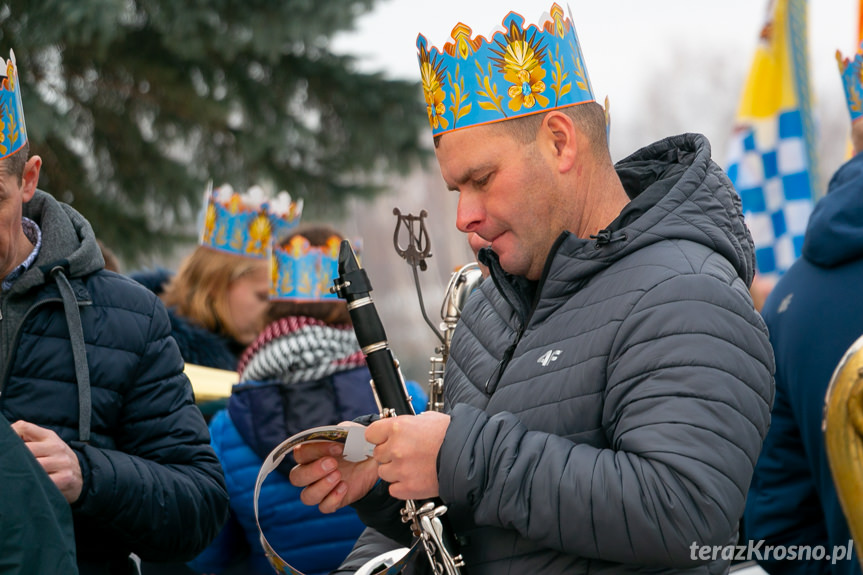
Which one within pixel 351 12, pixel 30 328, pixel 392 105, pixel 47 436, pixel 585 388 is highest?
pixel 351 12

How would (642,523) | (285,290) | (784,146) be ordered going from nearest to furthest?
(642,523) < (285,290) < (784,146)

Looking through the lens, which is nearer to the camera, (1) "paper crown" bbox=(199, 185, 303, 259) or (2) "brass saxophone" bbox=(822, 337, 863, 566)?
(2) "brass saxophone" bbox=(822, 337, 863, 566)

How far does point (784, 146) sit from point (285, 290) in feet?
14.6

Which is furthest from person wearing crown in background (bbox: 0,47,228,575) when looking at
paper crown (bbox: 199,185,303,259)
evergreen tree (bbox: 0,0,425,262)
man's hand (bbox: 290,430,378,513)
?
evergreen tree (bbox: 0,0,425,262)

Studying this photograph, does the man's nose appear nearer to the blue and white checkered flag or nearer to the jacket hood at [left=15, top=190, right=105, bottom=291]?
the jacket hood at [left=15, top=190, right=105, bottom=291]

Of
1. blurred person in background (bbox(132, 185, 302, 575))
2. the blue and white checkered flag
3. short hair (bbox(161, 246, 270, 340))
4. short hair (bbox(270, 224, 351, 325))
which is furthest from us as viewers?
the blue and white checkered flag

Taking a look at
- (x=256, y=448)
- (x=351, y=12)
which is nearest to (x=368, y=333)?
(x=256, y=448)

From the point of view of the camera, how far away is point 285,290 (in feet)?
14.3

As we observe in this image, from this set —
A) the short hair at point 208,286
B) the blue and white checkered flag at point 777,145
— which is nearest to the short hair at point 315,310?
the short hair at point 208,286

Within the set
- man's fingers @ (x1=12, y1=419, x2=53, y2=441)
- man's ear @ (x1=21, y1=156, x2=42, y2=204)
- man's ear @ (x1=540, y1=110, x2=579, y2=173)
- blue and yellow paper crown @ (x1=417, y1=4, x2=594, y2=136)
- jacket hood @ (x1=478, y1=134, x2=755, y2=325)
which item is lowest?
man's fingers @ (x1=12, y1=419, x2=53, y2=441)

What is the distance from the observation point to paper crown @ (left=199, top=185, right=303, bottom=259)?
5.73 m

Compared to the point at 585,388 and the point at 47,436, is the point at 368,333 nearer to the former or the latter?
the point at 585,388

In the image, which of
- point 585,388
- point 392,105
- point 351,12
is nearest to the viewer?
point 585,388

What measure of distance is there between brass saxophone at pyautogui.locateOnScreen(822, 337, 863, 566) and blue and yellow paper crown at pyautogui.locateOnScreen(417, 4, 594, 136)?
96 centimetres
